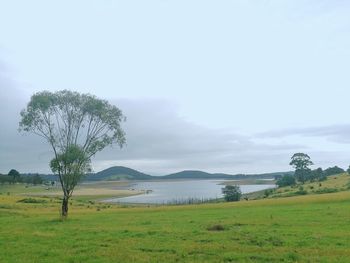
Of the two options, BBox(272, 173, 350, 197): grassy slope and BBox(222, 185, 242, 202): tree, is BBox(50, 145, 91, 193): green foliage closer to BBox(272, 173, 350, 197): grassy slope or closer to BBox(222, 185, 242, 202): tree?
BBox(272, 173, 350, 197): grassy slope

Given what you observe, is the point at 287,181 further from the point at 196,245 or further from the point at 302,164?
the point at 196,245

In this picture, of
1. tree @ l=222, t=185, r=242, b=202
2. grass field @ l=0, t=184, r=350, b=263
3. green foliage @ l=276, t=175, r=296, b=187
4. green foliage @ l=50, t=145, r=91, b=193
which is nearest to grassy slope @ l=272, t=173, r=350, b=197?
tree @ l=222, t=185, r=242, b=202

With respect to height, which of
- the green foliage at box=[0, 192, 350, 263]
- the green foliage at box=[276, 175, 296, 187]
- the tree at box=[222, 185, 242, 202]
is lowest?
the green foliage at box=[0, 192, 350, 263]

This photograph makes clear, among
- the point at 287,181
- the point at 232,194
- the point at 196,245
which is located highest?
the point at 287,181

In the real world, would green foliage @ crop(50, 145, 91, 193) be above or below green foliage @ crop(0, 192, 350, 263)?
above

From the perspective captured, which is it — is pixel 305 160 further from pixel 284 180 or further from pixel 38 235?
pixel 38 235

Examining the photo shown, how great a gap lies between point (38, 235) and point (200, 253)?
1417cm

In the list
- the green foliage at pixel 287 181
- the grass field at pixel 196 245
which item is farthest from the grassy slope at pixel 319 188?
the grass field at pixel 196 245

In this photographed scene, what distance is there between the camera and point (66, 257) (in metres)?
20.4

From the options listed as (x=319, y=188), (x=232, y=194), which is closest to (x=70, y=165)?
(x=232, y=194)

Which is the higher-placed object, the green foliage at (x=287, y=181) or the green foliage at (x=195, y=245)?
the green foliage at (x=287, y=181)

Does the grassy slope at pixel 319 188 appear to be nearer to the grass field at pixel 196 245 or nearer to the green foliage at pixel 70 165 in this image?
the green foliage at pixel 70 165

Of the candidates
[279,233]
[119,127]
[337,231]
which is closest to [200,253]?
[279,233]

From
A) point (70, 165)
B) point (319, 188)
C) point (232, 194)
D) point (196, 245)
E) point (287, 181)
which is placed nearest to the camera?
point (196, 245)
